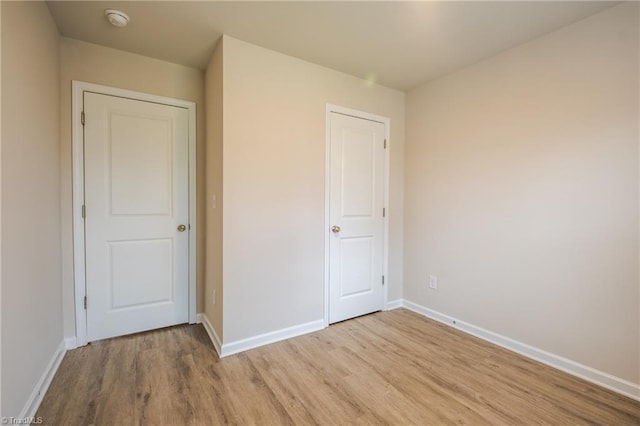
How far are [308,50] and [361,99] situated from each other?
784 mm

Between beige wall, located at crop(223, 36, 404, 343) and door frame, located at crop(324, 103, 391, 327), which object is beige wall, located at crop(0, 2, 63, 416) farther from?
door frame, located at crop(324, 103, 391, 327)

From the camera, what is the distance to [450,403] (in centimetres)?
170

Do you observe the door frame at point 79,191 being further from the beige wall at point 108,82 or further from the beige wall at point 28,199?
the beige wall at point 28,199

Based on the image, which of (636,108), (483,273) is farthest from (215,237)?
Result: (636,108)

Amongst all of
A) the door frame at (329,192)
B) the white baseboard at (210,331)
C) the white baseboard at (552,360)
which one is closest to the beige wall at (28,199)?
the white baseboard at (210,331)

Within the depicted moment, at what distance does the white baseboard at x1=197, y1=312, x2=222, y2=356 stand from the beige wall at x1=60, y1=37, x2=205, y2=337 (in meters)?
0.54

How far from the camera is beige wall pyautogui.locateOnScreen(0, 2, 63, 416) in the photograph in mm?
1347

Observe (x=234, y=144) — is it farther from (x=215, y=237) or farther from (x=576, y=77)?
(x=576, y=77)

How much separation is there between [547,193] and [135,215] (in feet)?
10.8

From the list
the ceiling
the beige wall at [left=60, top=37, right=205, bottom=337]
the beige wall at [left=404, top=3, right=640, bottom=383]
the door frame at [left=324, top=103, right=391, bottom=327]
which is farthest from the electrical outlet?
the beige wall at [left=60, top=37, right=205, bottom=337]

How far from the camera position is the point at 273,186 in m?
2.40

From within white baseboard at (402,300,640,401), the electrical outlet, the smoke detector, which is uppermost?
the smoke detector

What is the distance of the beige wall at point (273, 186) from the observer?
7.32ft

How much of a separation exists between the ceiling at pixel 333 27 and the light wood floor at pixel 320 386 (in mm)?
2416
